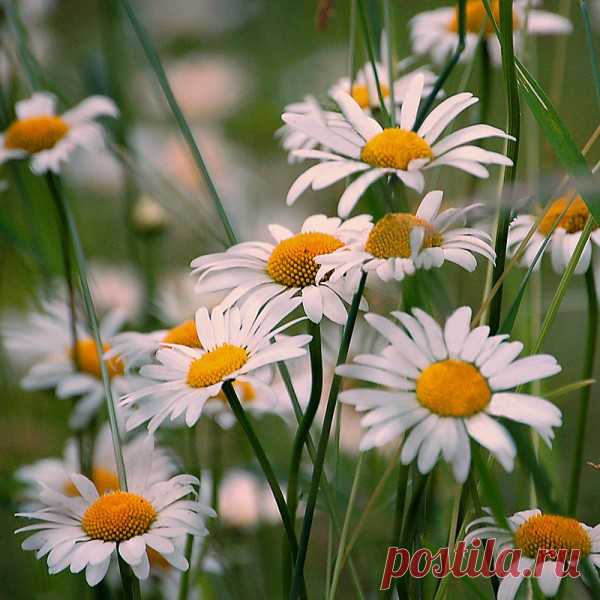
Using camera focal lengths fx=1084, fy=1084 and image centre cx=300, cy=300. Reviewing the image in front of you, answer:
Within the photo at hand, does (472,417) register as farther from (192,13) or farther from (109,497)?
(192,13)

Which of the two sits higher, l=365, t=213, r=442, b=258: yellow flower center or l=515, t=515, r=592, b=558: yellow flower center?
l=365, t=213, r=442, b=258: yellow flower center

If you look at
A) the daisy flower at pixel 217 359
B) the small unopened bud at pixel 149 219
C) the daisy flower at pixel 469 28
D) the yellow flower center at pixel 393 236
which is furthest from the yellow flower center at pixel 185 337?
the small unopened bud at pixel 149 219

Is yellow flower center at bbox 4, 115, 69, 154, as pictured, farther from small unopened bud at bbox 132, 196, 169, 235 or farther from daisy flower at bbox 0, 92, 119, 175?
small unopened bud at bbox 132, 196, 169, 235

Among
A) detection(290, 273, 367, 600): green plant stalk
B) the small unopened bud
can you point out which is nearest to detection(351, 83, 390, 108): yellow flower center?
detection(290, 273, 367, 600): green plant stalk

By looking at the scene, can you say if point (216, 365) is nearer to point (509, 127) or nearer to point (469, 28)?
point (509, 127)

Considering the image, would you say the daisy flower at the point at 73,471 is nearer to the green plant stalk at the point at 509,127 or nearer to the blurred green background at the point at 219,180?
the blurred green background at the point at 219,180

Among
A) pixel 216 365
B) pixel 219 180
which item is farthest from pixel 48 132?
pixel 219 180

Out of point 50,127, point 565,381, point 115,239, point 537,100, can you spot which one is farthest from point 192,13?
point 537,100
